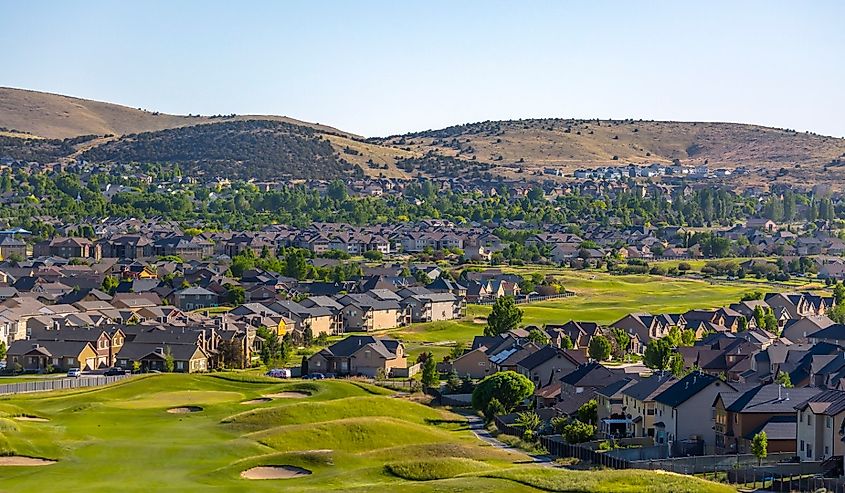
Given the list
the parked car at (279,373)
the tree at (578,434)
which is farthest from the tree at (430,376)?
the tree at (578,434)

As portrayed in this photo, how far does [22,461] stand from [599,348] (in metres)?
47.8

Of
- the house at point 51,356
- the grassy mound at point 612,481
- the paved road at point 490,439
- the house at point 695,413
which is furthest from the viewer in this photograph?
the house at point 51,356

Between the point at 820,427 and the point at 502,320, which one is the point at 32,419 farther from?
the point at 502,320

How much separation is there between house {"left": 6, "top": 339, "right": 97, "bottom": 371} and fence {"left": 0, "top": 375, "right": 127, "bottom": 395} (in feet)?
20.8

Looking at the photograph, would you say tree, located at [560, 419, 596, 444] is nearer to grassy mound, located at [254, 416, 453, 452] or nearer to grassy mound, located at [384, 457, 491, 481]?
grassy mound, located at [254, 416, 453, 452]

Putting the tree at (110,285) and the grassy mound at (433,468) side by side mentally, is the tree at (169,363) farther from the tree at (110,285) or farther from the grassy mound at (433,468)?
the grassy mound at (433,468)

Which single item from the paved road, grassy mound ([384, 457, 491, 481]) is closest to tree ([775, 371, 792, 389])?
the paved road

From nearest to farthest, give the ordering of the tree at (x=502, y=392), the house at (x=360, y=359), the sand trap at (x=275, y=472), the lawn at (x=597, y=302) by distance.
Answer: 1. the sand trap at (x=275, y=472)
2. the tree at (x=502, y=392)
3. the house at (x=360, y=359)
4. the lawn at (x=597, y=302)

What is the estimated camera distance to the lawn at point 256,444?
168 ft

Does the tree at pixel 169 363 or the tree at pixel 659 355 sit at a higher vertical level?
the tree at pixel 659 355

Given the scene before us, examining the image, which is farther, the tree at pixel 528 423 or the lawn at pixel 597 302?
the lawn at pixel 597 302

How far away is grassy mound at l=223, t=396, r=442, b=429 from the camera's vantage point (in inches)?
2721

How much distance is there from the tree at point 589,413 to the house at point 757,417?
25.9ft

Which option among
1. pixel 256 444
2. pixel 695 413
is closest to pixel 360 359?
pixel 256 444
